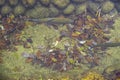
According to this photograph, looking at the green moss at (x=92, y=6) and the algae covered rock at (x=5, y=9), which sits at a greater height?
the algae covered rock at (x=5, y=9)

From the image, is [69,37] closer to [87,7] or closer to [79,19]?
[79,19]

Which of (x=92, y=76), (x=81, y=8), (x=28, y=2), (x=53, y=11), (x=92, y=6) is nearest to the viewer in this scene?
(x=92, y=76)

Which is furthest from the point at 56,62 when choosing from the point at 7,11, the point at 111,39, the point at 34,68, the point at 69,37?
the point at 7,11

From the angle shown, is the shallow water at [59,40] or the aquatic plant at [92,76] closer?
the aquatic plant at [92,76]

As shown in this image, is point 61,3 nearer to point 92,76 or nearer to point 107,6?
point 107,6

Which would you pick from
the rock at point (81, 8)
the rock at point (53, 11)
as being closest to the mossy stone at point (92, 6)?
the rock at point (81, 8)

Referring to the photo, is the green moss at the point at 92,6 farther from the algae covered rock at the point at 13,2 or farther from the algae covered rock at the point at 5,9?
the algae covered rock at the point at 5,9

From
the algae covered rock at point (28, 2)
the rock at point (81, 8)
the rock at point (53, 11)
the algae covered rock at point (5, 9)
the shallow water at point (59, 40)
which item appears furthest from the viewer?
the rock at point (81, 8)

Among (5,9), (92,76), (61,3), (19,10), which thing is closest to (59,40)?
(61,3)
